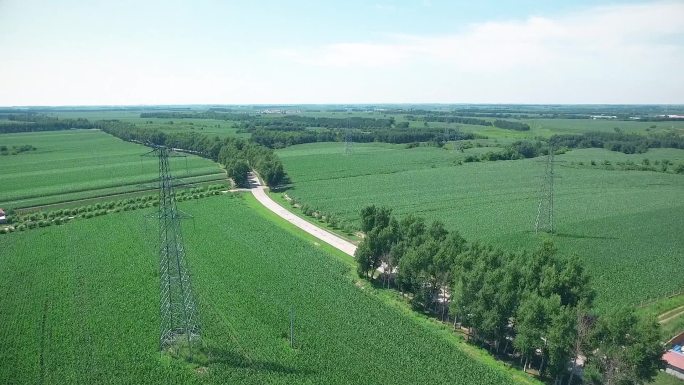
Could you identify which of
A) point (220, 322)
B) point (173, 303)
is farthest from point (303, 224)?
point (173, 303)

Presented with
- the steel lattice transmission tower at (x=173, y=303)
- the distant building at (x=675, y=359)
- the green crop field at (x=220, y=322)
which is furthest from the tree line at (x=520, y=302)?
the steel lattice transmission tower at (x=173, y=303)

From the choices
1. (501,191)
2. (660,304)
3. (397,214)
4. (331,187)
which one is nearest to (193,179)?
(331,187)

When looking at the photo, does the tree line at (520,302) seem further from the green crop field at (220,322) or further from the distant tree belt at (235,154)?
the distant tree belt at (235,154)

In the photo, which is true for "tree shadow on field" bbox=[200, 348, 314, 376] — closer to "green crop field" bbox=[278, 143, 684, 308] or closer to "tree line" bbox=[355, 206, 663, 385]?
"tree line" bbox=[355, 206, 663, 385]

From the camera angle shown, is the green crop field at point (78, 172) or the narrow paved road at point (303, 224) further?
the green crop field at point (78, 172)

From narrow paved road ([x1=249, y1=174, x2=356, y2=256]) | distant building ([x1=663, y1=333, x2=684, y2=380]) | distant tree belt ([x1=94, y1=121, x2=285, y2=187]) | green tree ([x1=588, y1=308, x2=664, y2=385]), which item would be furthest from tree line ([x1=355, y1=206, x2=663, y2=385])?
distant tree belt ([x1=94, y1=121, x2=285, y2=187])

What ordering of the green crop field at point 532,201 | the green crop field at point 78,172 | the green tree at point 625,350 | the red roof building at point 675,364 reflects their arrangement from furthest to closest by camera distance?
1. the green crop field at point 78,172
2. the green crop field at point 532,201
3. the red roof building at point 675,364
4. the green tree at point 625,350

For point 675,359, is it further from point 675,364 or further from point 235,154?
point 235,154
